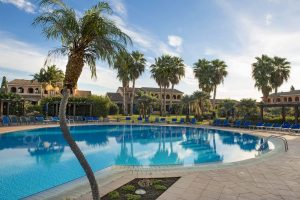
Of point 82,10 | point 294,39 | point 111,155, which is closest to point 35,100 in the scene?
point 111,155

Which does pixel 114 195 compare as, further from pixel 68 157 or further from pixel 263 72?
pixel 263 72

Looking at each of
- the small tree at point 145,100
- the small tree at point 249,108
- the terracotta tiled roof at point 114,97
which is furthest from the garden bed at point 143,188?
the terracotta tiled roof at point 114,97

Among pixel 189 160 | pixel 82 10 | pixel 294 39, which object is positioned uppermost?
pixel 294 39

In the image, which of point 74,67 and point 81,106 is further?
point 81,106

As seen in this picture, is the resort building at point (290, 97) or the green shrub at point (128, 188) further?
the resort building at point (290, 97)

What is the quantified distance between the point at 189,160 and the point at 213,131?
13.5m

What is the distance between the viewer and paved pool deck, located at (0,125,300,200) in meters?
6.32

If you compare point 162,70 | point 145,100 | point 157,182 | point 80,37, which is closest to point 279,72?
point 162,70

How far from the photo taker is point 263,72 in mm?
36562

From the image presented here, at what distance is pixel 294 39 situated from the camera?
1631cm

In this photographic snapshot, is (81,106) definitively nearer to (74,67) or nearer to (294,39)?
(294,39)

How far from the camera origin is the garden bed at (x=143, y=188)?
6.18 metres

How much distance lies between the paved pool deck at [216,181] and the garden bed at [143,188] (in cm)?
19

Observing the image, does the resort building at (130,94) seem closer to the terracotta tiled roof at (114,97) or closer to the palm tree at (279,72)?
the terracotta tiled roof at (114,97)
